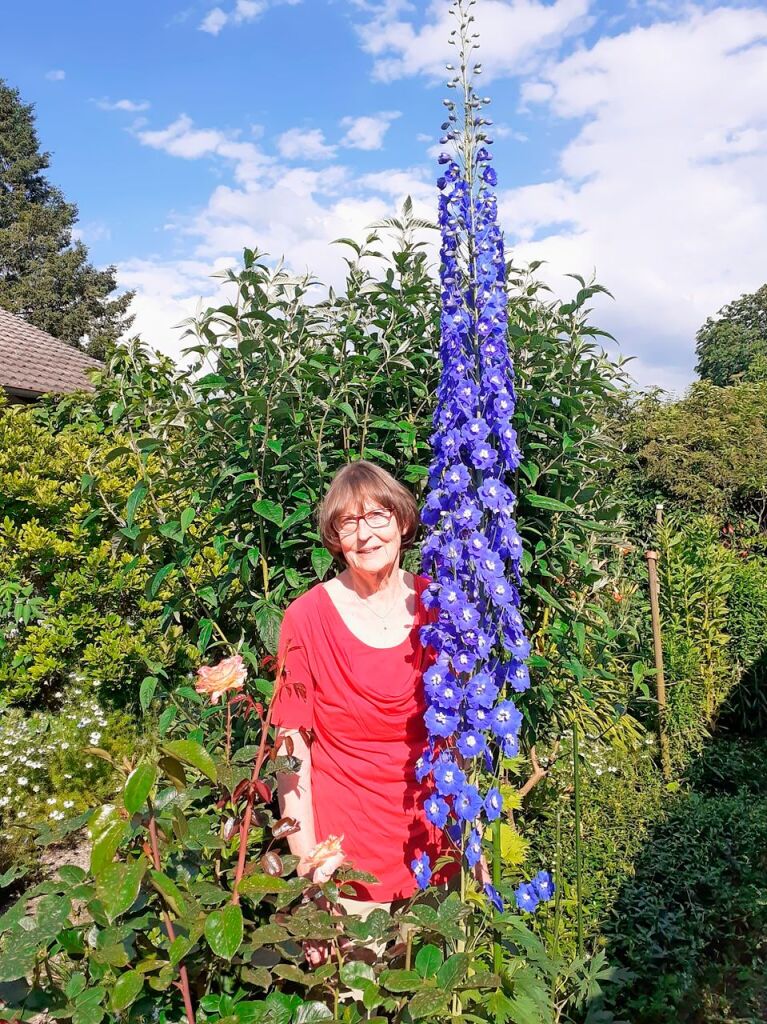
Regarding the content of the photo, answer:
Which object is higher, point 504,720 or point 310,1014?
point 504,720

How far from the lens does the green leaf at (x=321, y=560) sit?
2.04m

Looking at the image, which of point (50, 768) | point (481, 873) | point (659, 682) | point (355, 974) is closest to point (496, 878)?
point (481, 873)

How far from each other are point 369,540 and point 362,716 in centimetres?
41

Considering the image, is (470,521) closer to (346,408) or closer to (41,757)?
(346,408)

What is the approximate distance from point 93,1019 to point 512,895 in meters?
0.89

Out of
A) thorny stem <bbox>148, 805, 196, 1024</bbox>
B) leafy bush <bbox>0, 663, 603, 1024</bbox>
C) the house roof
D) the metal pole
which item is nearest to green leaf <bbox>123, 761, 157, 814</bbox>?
leafy bush <bbox>0, 663, 603, 1024</bbox>

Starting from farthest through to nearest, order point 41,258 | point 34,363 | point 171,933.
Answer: point 41,258
point 34,363
point 171,933

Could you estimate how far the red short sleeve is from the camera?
1.68 m

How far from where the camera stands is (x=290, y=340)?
231 cm

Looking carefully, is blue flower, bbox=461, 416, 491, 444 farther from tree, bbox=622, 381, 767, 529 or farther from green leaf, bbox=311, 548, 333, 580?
tree, bbox=622, 381, 767, 529

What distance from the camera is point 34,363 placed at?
35.1 ft

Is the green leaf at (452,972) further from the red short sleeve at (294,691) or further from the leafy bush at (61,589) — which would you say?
the leafy bush at (61,589)

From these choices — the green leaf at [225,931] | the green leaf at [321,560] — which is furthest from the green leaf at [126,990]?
the green leaf at [321,560]

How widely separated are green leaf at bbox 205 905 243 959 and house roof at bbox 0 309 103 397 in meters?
8.50
